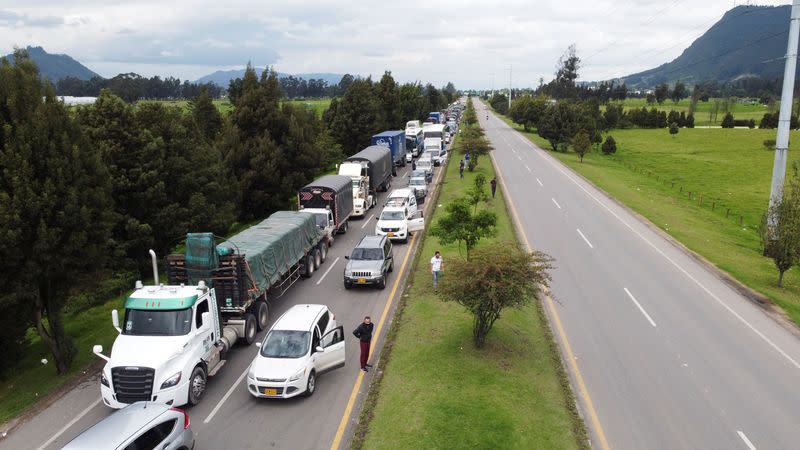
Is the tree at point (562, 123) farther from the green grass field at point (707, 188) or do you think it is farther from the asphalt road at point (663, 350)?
the asphalt road at point (663, 350)

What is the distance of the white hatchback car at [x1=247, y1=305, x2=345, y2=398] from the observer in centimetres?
1303

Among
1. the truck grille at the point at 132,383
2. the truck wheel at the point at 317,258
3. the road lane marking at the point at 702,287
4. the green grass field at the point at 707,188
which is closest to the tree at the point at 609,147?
the green grass field at the point at 707,188

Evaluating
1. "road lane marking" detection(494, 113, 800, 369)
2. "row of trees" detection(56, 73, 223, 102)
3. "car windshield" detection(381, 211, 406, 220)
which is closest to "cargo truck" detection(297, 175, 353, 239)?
"car windshield" detection(381, 211, 406, 220)

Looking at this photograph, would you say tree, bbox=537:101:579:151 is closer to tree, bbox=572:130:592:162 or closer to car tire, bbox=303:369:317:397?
tree, bbox=572:130:592:162

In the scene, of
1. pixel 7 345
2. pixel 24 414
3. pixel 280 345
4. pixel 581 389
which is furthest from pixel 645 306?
pixel 7 345

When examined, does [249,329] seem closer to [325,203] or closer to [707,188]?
[325,203]

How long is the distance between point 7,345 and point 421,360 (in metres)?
11.9

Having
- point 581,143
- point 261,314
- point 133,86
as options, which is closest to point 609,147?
point 581,143

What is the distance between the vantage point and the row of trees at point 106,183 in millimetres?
13719

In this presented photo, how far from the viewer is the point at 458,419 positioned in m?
12.0

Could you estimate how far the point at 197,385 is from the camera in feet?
44.2

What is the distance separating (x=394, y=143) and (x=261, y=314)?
118 ft

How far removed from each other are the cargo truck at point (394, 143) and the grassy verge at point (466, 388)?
32.1m

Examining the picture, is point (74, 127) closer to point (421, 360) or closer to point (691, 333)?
point (421, 360)
